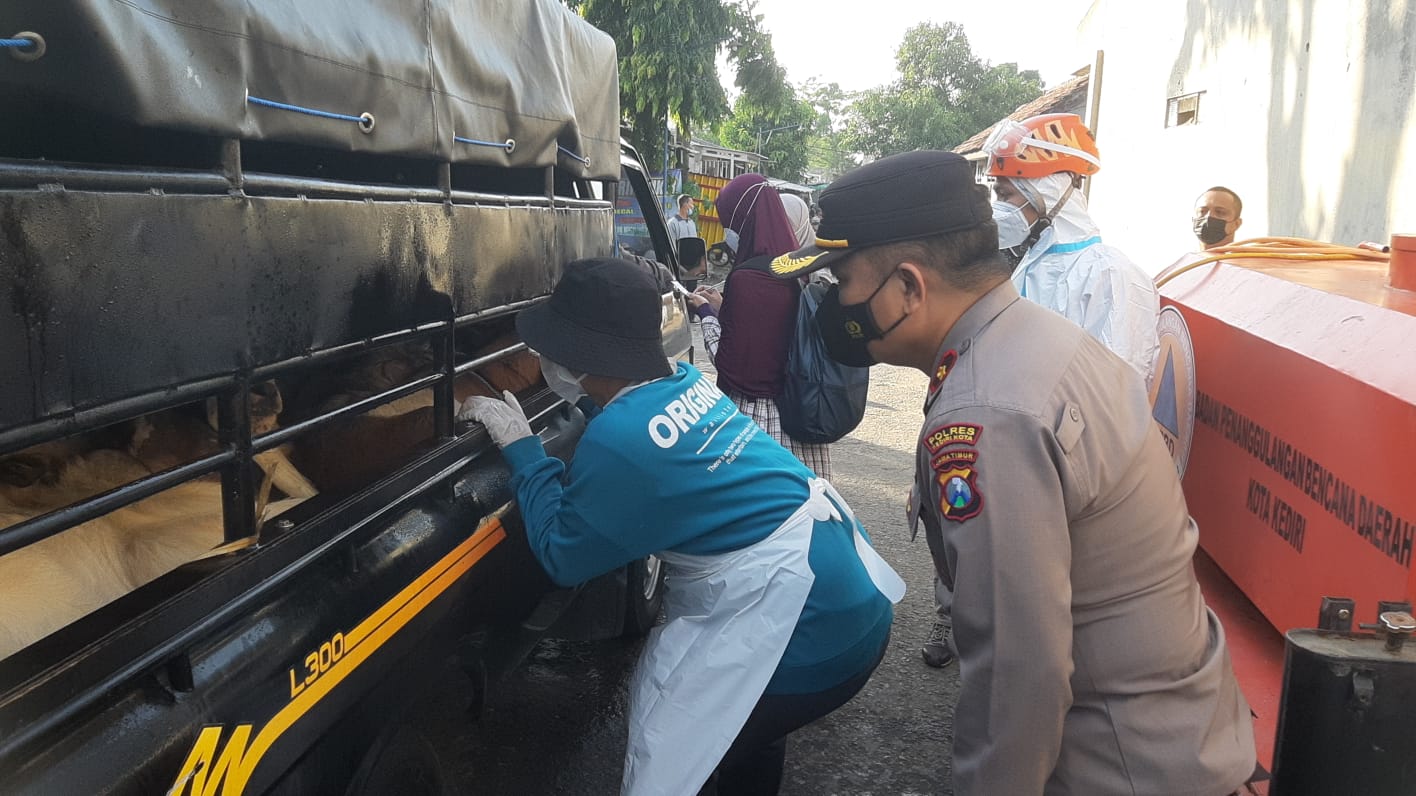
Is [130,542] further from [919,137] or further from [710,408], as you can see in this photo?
[919,137]

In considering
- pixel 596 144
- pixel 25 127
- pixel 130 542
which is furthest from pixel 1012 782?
pixel 596 144

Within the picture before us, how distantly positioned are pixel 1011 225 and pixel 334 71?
2238 mm

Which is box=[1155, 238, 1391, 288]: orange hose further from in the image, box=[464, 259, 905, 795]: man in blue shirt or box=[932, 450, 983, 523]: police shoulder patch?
box=[932, 450, 983, 523]: police shoulder patch

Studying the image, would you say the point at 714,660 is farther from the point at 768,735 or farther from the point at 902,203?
the point at 902,203

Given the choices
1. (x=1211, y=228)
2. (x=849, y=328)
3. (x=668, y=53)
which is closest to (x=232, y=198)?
Answer: (x=849, y=328)

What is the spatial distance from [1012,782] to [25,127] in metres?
Answer: 1.81

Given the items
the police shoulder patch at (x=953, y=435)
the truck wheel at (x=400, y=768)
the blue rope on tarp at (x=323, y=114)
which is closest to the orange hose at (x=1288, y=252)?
the police shoulder patch at (x=953, y=435)

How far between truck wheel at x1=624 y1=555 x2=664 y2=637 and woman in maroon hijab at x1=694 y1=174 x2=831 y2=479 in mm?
730

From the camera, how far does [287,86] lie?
5.94ft

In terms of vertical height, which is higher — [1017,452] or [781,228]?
[781,228]

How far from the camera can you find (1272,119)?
6.71 m

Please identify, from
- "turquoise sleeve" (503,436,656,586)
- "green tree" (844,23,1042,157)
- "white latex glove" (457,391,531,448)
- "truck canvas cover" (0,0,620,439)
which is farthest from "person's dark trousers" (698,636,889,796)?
"green tree" (844,23,1042,157)

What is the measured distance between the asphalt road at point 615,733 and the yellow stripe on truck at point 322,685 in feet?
2.41

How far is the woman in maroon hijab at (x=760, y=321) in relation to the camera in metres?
3.50
